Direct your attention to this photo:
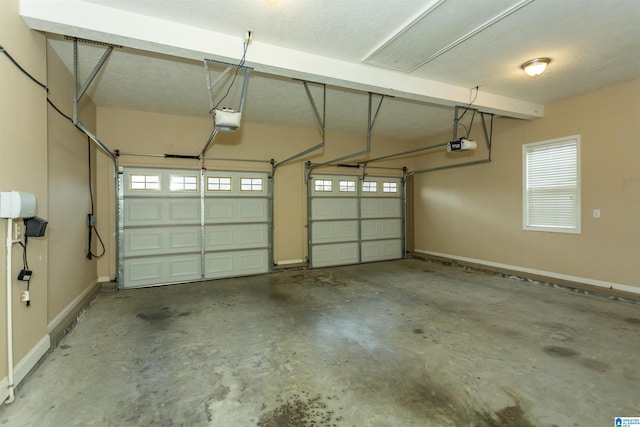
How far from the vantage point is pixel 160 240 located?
5.13 metres

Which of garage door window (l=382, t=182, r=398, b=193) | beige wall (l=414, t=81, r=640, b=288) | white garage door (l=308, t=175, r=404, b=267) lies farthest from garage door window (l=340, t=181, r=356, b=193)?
Answer: beige wall (l=414, t=81, r=640, b=288)

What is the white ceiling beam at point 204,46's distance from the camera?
2.40 meters

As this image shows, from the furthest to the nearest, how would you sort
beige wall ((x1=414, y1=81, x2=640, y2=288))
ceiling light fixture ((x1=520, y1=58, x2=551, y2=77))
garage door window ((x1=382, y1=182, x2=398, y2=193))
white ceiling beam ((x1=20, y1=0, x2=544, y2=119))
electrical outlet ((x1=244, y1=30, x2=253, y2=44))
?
garage door window ((x1=382, y1=182, x2=398, y2=193)), beige wall ((x1=414, y1=81, x2=640, y2=288)), ceiling light fixture ((x1=520, y1=58, x2=551, y2=77)), electrical outlet ((x1=244, y1=30, x2=253, y2=44)), white ceiling beam ((x1=20, y1=0, x2=544, y2=119))

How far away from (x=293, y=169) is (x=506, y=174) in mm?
4095

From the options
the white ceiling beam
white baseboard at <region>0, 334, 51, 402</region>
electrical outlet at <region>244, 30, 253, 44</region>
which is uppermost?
electrical outlet at <region>244, 30, 253, 44</region>

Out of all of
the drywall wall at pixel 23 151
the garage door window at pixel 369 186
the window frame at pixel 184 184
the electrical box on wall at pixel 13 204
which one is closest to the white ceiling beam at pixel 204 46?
the drywall wall at pixel 23 151

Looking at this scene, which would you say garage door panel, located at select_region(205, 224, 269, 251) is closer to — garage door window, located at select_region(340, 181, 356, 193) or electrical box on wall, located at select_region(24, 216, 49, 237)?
garage door window, located at select_region(340, 181, 356, 193)

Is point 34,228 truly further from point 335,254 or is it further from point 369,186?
point 369,186

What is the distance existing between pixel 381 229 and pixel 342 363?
4977 millimetres

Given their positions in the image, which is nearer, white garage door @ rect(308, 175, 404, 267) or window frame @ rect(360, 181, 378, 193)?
white garage door @ rect(308, 175, 404, 267)

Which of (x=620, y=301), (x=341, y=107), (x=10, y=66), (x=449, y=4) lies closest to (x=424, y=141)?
(x=341, y=107)

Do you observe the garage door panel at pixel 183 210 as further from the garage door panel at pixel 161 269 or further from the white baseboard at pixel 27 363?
the white baseboard at pixel 27 363

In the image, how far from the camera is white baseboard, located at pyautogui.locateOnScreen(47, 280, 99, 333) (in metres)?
2.97

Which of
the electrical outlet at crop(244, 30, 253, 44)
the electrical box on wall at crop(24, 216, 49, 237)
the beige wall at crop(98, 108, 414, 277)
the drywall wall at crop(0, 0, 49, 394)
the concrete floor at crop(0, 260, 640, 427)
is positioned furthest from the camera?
the beige wall at crop(98, 108, 414, 277)
